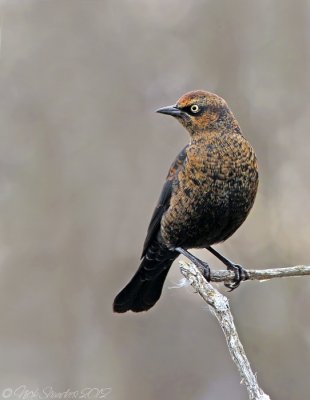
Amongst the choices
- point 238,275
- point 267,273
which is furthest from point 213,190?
point 267,273

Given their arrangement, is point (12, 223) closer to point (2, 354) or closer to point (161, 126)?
point (2, 354)

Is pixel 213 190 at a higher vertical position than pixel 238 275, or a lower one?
higher

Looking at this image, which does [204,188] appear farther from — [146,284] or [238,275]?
[146,284]

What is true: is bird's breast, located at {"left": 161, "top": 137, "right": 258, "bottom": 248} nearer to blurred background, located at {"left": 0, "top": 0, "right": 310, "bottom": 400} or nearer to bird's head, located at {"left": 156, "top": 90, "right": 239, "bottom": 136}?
bird's head, located at {"left": 156, "top": 90, "right": 239, "bottom": 136}

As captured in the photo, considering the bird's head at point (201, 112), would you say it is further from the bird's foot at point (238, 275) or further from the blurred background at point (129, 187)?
the blurred background at point (129, 187)

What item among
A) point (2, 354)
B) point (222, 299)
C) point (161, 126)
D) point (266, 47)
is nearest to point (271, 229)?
point (161, 126)

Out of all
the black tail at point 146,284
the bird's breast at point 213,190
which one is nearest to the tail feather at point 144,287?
the black tail at point 146,284
